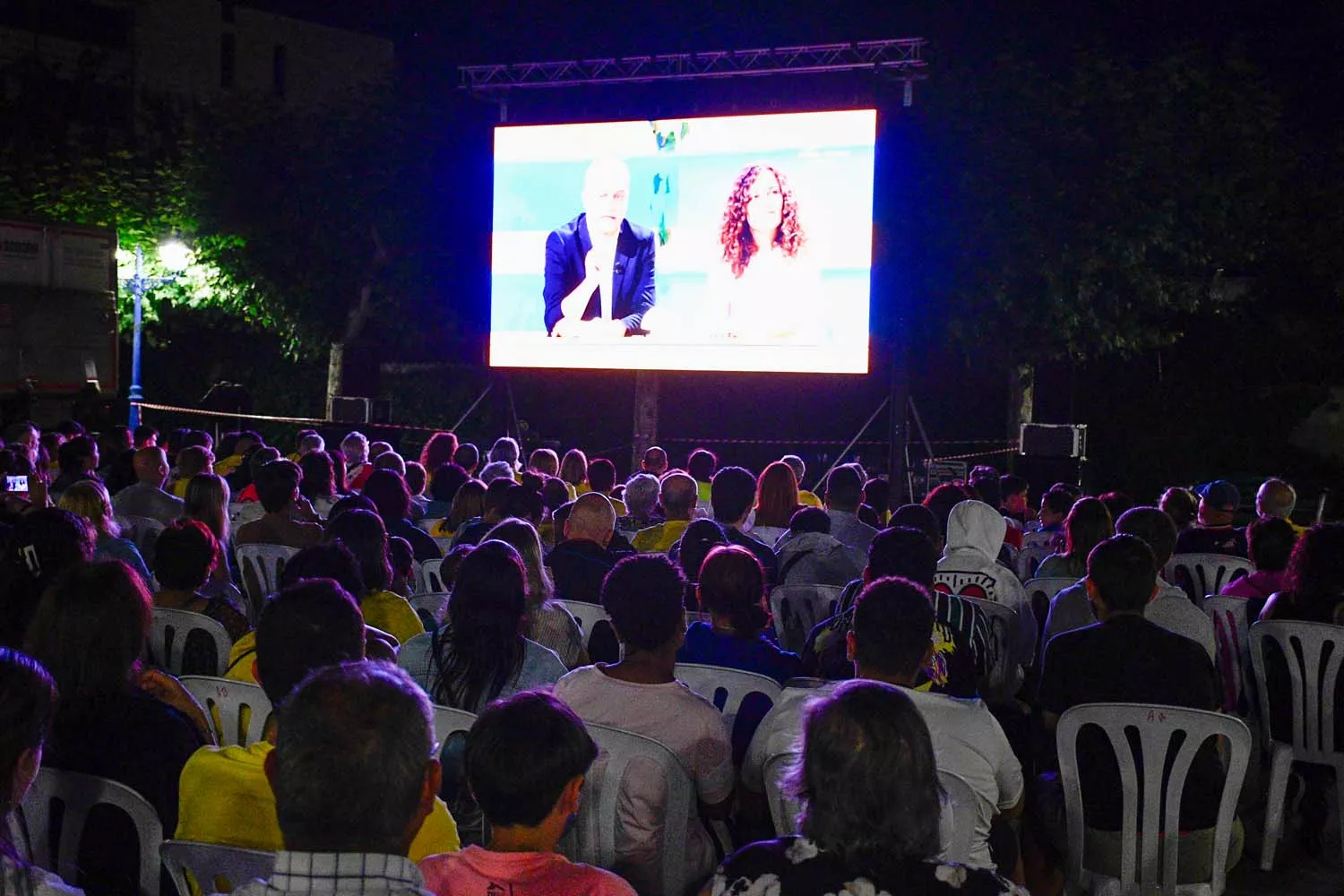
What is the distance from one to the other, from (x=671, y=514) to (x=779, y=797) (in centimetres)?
380

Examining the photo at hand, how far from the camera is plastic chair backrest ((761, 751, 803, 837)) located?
117 inches

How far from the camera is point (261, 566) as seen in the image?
595 centimetres

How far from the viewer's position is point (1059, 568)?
591 cm

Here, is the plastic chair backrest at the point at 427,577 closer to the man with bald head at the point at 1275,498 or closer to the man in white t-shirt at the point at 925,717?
the man in white t-shirt at the point at 925,717

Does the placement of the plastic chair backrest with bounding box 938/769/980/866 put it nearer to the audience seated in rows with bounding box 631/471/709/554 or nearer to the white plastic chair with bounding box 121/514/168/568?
the audience seated in rows with bounding box 631/471/709/554

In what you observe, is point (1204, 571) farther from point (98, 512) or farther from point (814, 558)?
point (98, 512)

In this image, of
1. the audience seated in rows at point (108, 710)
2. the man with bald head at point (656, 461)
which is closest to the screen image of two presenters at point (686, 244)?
the man with bald head at point (656, 461)

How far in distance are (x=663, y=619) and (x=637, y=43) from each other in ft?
47.7

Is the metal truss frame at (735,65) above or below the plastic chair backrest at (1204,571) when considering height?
above

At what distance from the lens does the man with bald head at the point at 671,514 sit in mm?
6340

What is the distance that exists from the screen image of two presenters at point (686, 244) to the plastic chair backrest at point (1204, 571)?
604 centimetres

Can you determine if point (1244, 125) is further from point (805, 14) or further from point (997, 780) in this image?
point (997, 780)

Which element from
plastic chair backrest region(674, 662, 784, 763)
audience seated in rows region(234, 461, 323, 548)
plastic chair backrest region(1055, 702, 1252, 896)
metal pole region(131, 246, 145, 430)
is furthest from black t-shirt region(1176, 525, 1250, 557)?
metal pole region(131, 246, 145, 430)

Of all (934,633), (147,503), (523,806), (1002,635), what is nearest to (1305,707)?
(1002,635)
